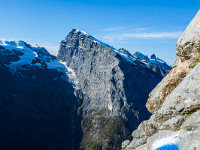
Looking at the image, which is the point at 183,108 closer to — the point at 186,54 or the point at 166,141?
the point at 166,141

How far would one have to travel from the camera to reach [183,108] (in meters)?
20.7

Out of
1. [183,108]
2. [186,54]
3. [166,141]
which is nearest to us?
[166,141]

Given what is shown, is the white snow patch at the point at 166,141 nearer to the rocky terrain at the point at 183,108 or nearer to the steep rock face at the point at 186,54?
the rocky terrain at the point at 183,108

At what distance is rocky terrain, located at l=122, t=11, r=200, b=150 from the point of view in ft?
59.9

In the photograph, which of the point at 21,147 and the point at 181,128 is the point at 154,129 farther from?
the point at 21,147

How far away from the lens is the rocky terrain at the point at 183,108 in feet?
59.9

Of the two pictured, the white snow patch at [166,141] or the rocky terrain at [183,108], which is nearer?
the rocky terrain at [183,108]

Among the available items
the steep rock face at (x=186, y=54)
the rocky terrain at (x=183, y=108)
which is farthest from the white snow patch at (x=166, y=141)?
the steep rock face at (x=186, y=54)

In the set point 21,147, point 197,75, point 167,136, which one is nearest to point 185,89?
point 197,75

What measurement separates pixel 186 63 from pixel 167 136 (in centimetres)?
1109

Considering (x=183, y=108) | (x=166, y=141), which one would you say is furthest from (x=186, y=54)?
(x=166, y=141)

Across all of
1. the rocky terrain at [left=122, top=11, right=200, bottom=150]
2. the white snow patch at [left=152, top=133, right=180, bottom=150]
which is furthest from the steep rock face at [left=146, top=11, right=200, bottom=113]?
the white snow patch at [left=152, top=133, right=180, bottom=150]

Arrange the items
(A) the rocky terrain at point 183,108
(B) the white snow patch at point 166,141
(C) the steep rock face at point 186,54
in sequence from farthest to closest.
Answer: (C) the steep rock face at point 186,54 → (B) the white snow patch at point 166,141 → (A) the rocky terrain at point 183,108

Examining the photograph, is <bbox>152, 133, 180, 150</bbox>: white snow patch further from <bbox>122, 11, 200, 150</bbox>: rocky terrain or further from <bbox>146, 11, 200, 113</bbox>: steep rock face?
<bbox>146, 11, 200, 113</bbox>: steep rock face
